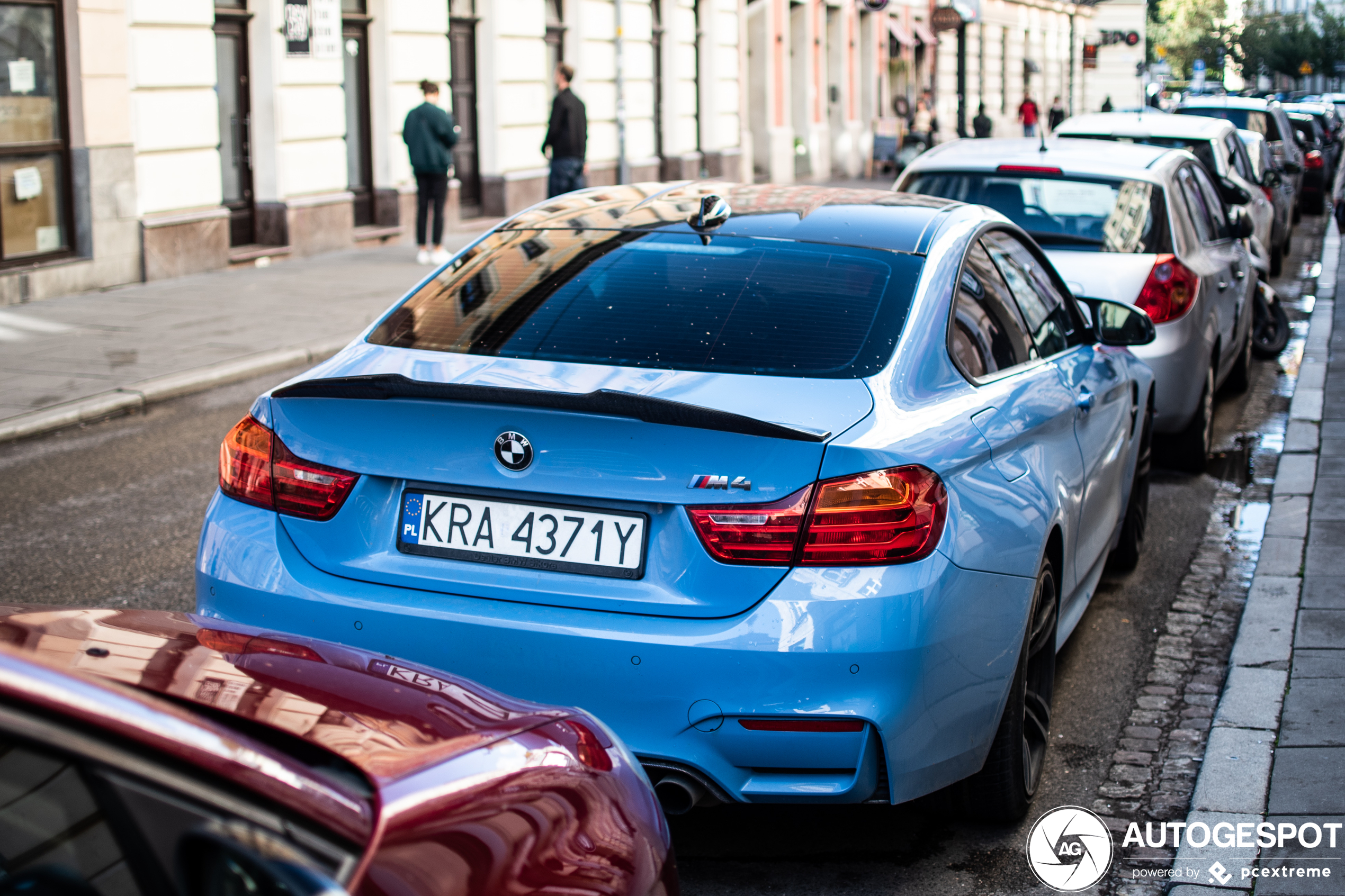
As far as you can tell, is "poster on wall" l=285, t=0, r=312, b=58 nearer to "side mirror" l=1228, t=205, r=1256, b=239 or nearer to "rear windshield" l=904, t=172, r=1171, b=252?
"side mirror" l=1228, t=205, r=1256, b=239

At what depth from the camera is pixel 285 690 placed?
2127mm

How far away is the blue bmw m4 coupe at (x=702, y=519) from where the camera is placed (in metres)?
3.14

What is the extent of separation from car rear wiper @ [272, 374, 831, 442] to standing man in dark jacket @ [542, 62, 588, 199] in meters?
15.1

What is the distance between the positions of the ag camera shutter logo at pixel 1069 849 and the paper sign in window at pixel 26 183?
1271 cm

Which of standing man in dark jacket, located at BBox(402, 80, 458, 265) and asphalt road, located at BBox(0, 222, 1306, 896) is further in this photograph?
standing man in dark jacket, located at BBox(402, 80, 458, 265)

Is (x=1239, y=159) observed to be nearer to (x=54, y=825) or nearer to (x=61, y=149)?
(x=61, y=149)

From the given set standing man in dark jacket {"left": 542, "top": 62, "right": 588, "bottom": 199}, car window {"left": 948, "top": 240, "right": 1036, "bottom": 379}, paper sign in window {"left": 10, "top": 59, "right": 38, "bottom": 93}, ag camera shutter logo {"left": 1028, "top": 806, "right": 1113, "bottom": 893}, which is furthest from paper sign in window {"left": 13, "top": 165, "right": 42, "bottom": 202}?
ag camera shutter logo {"left": 1028, "top": 806, "right": 1113, "bottom": 893}

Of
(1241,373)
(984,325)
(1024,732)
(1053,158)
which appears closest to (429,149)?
(1241,373)

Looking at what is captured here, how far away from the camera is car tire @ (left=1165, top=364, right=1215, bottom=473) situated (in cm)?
793

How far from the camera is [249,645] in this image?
7.95 feet

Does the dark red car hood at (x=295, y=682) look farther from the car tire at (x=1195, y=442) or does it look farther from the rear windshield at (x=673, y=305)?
the car tire at (x=1195, y=442)

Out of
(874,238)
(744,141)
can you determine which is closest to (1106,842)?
(874,238)

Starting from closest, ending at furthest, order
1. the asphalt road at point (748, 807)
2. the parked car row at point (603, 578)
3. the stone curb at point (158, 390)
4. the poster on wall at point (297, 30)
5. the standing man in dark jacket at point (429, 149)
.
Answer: the parked car row at point (603, 578) → the asphalt road at point (748, 807) → the stone curb at point (158, 390) → the standing man in dark jacket at point (429, 149) → the poster on wall at point (297, 30)

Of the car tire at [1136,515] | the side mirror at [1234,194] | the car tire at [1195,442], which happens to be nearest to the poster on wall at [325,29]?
the side mirror at [1234,194]
